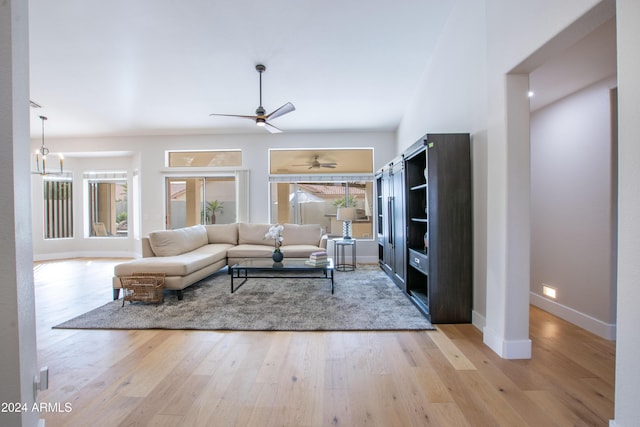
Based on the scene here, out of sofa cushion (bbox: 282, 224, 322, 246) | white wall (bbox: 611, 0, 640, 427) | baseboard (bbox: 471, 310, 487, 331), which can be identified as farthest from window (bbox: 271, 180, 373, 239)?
white wall (bbox: 611, 0, 640, 427)

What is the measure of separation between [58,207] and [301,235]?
6.19 m

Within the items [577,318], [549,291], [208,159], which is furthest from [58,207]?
[577,318]

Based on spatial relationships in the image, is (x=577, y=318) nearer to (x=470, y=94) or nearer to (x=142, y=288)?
(x=470, y=94)

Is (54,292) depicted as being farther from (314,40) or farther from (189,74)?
(314,40)

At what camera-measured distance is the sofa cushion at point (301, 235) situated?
5516mm

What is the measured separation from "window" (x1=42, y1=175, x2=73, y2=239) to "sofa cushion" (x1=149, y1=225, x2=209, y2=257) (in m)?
4.31

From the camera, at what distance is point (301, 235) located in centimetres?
556

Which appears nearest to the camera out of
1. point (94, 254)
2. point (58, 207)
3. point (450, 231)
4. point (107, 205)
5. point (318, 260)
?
point (450, 231)

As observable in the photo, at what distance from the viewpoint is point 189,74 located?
3971 millimetres

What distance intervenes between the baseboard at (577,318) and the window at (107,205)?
8372mm

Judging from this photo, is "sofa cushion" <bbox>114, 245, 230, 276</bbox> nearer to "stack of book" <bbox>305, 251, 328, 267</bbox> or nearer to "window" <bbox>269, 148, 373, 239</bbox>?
"stack of book" <bbox>305, 251, 328, 267</bbox>

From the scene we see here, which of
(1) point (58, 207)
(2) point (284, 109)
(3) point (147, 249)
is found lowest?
(3) point (147, 249)

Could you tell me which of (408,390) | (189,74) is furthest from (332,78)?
(408,390)

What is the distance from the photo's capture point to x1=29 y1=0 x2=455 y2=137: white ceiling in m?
2.86
